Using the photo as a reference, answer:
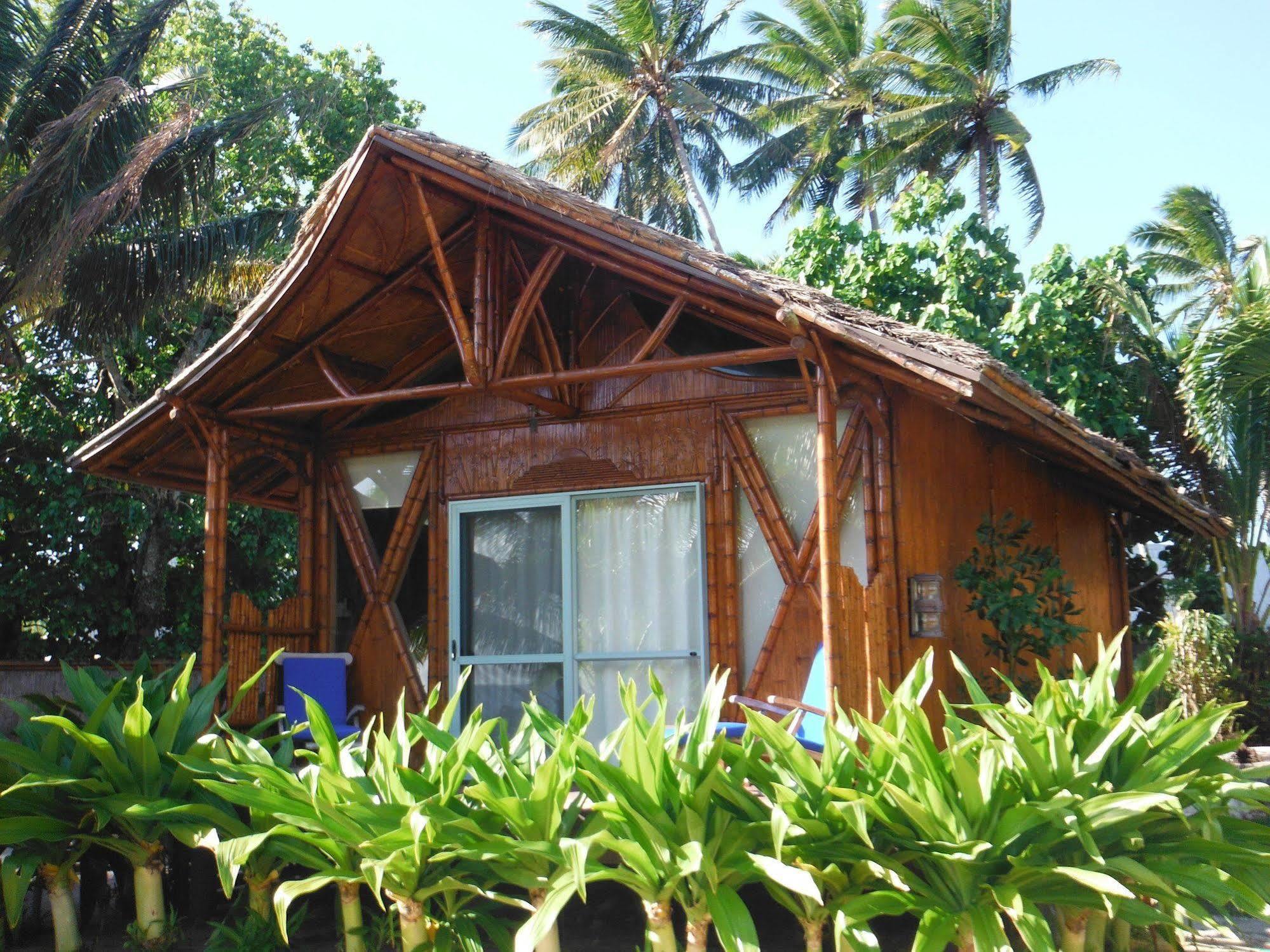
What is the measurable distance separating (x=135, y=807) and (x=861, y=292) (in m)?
13.3

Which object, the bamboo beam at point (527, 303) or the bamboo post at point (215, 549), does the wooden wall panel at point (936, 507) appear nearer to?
the bamboo beam at point (527, 303)

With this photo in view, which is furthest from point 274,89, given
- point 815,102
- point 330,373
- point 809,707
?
point 809,707

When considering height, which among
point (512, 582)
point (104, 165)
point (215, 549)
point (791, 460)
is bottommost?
point (512, 582)

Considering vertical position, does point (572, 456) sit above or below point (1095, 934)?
above

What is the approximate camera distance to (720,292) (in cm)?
614

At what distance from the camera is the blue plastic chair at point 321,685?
7797 mm

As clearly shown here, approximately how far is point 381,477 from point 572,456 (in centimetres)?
153

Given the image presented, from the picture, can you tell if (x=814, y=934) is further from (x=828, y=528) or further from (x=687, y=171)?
(x=687, y=171)

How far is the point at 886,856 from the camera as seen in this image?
4.12 metres

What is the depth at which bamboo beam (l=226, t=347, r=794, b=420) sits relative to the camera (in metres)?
6.16

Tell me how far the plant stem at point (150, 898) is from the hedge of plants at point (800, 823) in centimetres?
52

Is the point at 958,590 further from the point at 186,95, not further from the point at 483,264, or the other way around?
the point at 186,95

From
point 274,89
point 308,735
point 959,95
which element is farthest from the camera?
point 959,95

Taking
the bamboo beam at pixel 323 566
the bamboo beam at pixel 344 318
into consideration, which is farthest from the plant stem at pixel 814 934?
the bamboo beam at pixel 323 566
